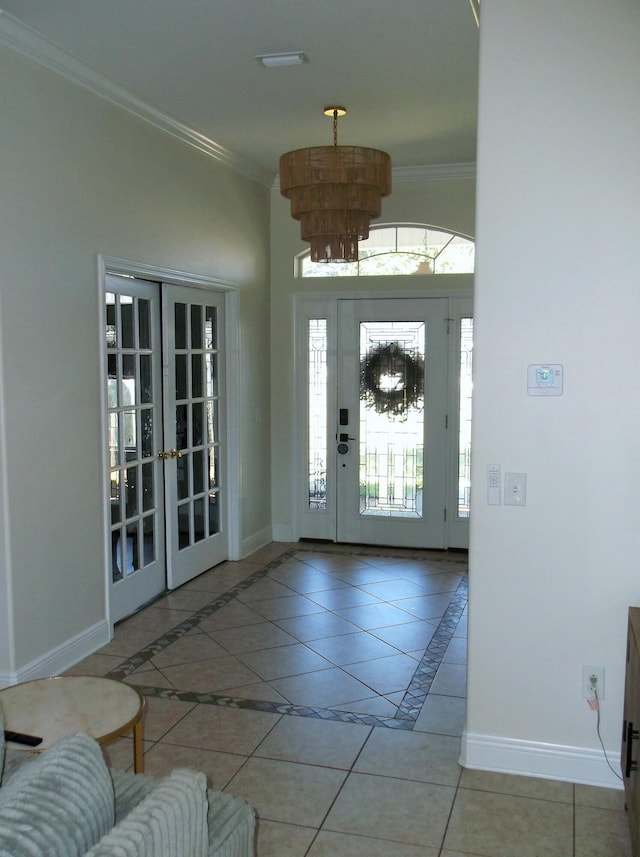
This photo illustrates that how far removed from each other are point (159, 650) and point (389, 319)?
3.38m

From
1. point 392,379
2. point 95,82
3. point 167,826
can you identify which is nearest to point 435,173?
point 392,379

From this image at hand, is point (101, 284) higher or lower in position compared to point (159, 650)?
higher

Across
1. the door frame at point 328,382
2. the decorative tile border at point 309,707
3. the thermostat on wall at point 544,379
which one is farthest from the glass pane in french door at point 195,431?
the thermostat on wall at point 544,379

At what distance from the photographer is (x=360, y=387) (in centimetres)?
674

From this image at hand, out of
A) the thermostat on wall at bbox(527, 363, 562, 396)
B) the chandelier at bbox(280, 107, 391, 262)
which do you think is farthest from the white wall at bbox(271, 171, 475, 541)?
the thermostat on wall at bbox(527, 363, 562, 396)

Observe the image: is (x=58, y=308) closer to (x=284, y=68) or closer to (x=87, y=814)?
(x=284, y=68)

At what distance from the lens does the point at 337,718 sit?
12.0ft

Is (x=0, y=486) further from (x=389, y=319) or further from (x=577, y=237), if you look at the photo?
(x=389, y=319)

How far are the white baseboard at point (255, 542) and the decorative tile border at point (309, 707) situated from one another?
3.29ft

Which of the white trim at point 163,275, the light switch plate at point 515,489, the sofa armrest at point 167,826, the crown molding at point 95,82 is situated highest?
the crown molding at point 95,82

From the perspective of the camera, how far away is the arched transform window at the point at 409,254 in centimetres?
648

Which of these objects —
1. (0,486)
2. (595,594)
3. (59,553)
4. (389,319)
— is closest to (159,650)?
(59,553)

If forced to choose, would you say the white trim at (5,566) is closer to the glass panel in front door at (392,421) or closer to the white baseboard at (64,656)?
the white baseboard at (64,656)

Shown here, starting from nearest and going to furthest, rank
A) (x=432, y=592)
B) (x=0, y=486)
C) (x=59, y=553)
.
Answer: (x=0, y=486) < (x=59, y=553) < (x=432, y=592)
